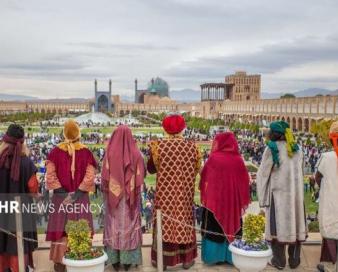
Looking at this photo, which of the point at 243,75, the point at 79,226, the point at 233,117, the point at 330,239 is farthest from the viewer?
the point at 243,75

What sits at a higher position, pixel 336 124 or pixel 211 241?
pixel 336 124

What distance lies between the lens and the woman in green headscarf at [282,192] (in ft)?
11.9

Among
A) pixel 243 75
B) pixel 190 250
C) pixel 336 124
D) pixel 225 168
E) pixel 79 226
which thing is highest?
pixel 243 75

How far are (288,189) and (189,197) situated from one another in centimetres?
75

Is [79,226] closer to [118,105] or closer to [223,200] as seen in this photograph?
[223,200]

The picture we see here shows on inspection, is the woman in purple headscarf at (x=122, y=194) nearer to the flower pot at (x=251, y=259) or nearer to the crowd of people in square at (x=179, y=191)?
the crowd of people in square at (x=179, y=191)

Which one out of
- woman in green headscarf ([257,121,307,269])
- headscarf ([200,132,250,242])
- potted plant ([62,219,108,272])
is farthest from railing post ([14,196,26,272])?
woman in green headscarf ([257,121,307,269])

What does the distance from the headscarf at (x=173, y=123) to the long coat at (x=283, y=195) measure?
69cm

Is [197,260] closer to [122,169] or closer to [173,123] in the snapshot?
[122,169]

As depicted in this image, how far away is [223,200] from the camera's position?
3680 mm

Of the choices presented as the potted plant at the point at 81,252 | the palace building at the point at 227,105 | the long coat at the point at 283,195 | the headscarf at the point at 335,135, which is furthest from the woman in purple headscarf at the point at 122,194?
the palace building at the point at 227,105

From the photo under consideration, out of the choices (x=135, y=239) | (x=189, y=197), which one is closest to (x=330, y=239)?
(x=189, y=197)

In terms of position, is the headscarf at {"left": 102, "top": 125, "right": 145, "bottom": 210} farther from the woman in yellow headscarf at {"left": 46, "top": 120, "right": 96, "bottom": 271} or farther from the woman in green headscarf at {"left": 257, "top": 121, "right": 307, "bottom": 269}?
the woman in green headscarf at {"left": 257, "top": 121, "right": 307, "bottom": 269}

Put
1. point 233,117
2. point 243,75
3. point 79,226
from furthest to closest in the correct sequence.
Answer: point 243,75, point 233,117, point 79,226
